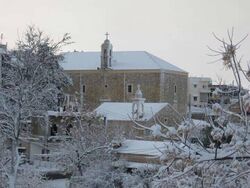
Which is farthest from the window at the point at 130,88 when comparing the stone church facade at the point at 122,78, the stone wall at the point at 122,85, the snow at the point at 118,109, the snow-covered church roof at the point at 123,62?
the snow at the point at 118,109

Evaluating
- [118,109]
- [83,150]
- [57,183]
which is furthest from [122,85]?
[83,150]

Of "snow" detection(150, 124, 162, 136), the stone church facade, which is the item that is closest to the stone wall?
the stone church facade

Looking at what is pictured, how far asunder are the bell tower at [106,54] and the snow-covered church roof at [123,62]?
0.60 metres

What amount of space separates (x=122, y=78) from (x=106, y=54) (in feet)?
7.86

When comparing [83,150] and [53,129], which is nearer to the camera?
[83,150]

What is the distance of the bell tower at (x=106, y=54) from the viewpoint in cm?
4412

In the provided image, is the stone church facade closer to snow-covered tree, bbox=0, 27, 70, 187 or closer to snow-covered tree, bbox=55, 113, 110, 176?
snow-covered tree, bbox=0, 27, 70, 187

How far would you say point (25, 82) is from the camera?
2023 cm

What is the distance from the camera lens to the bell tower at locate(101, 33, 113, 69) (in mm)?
44125

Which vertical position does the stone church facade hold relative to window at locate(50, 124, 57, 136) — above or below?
above

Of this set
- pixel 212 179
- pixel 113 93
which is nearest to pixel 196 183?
pixel 212 179

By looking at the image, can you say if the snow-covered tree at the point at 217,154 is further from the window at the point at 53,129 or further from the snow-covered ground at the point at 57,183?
the window at the point at 53,129

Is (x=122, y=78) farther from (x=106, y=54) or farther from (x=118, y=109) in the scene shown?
(x=118, y=109)

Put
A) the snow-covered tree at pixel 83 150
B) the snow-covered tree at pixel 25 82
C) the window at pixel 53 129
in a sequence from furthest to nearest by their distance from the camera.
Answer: the window at pixel 53 129, the snow-covered tree at pixel 83 150, the snow-covered tree at pixel 25 82
